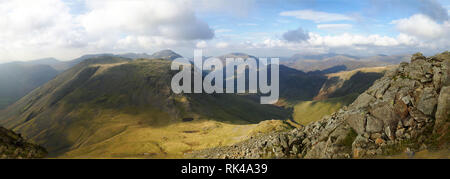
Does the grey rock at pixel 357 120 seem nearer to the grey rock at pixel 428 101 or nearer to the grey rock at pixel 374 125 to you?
the grey rock at pixel 374 125

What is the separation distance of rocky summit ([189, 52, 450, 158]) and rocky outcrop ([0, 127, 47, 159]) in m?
40.6

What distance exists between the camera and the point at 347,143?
115 ft

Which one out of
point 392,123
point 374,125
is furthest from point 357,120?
point 392,123

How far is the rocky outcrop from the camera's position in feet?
125

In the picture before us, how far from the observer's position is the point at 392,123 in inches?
1332

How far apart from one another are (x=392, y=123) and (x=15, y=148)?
5997 centimetres

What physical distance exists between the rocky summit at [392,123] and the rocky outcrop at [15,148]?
40590 mm

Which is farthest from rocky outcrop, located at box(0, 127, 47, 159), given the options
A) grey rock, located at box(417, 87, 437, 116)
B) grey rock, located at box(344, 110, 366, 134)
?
grey rock, located at box(417, 87, 437, 116)

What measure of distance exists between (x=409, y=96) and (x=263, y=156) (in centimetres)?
2454

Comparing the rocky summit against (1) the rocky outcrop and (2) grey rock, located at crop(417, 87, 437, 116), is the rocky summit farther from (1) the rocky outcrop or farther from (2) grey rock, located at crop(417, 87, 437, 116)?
(1) the rocky outcrop

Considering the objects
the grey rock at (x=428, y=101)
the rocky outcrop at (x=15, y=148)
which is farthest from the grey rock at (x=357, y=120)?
the rocky outcrop at (x=15, y=148)

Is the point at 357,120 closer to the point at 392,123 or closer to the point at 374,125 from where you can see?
the point at 374,125

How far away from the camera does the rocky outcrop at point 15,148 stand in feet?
125
